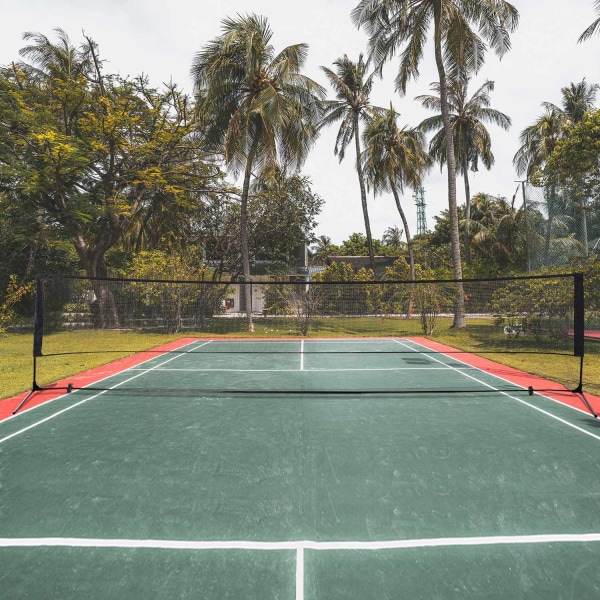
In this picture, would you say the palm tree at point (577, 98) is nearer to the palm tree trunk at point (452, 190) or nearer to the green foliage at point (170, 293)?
the palm tree trunk at point (452, 190)

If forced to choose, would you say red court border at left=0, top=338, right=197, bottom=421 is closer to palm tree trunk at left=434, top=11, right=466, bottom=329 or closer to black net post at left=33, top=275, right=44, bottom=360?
black net post at left=33, top=275, right=44, bottom=360

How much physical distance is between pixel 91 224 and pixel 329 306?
479 inches

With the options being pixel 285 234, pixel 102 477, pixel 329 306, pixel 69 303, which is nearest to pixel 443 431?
pixel 102 477

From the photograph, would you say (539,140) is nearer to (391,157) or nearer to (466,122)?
(466,122)

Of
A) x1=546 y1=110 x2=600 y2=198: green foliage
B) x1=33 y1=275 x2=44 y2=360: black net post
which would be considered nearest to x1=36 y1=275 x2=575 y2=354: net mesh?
x1=546 y1=110 x2=600 y2=198: green foliage

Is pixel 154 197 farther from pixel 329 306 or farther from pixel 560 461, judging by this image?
pixel 560 461

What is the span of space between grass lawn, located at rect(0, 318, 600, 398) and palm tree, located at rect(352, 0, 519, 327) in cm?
174

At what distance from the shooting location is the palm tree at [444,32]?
50.2ft

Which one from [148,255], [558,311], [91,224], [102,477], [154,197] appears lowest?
[102,477]

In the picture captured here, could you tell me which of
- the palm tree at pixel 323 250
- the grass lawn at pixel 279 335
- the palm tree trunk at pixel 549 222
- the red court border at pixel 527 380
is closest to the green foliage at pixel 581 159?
the palm tree trunk at pixel 549 222

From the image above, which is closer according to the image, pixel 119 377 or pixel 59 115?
pixel 119 377

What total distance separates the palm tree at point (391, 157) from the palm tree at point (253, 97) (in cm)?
657

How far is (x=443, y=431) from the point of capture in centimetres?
515

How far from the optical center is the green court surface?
2.46 m
